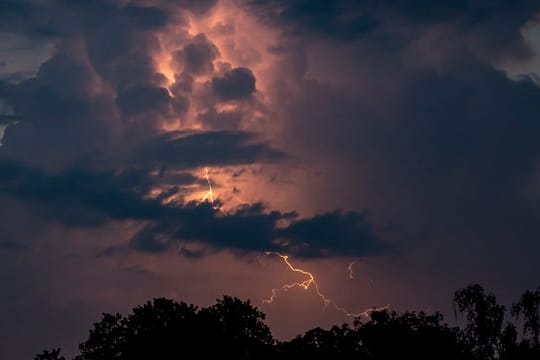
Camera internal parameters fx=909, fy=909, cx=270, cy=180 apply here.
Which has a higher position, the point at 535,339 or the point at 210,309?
the point at 210,309

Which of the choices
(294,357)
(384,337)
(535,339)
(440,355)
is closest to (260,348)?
(294,357)

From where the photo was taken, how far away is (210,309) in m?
85.5

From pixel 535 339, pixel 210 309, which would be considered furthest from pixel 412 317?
pixel 210 309

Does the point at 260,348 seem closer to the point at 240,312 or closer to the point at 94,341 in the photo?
the point at 240,312

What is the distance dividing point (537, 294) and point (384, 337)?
45.4 ft

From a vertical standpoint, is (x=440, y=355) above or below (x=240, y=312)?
below

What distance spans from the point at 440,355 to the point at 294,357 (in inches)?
491

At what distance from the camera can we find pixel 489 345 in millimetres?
82250

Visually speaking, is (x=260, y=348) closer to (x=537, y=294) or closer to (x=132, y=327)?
(x=132, y=327)

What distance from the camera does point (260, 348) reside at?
82.3 meters

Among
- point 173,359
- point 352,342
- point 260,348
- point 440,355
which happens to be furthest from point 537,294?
point 173,359

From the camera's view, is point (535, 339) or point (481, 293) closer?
point (535, 339)

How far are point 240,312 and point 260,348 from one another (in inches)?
197

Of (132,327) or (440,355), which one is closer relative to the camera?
(440,355)
